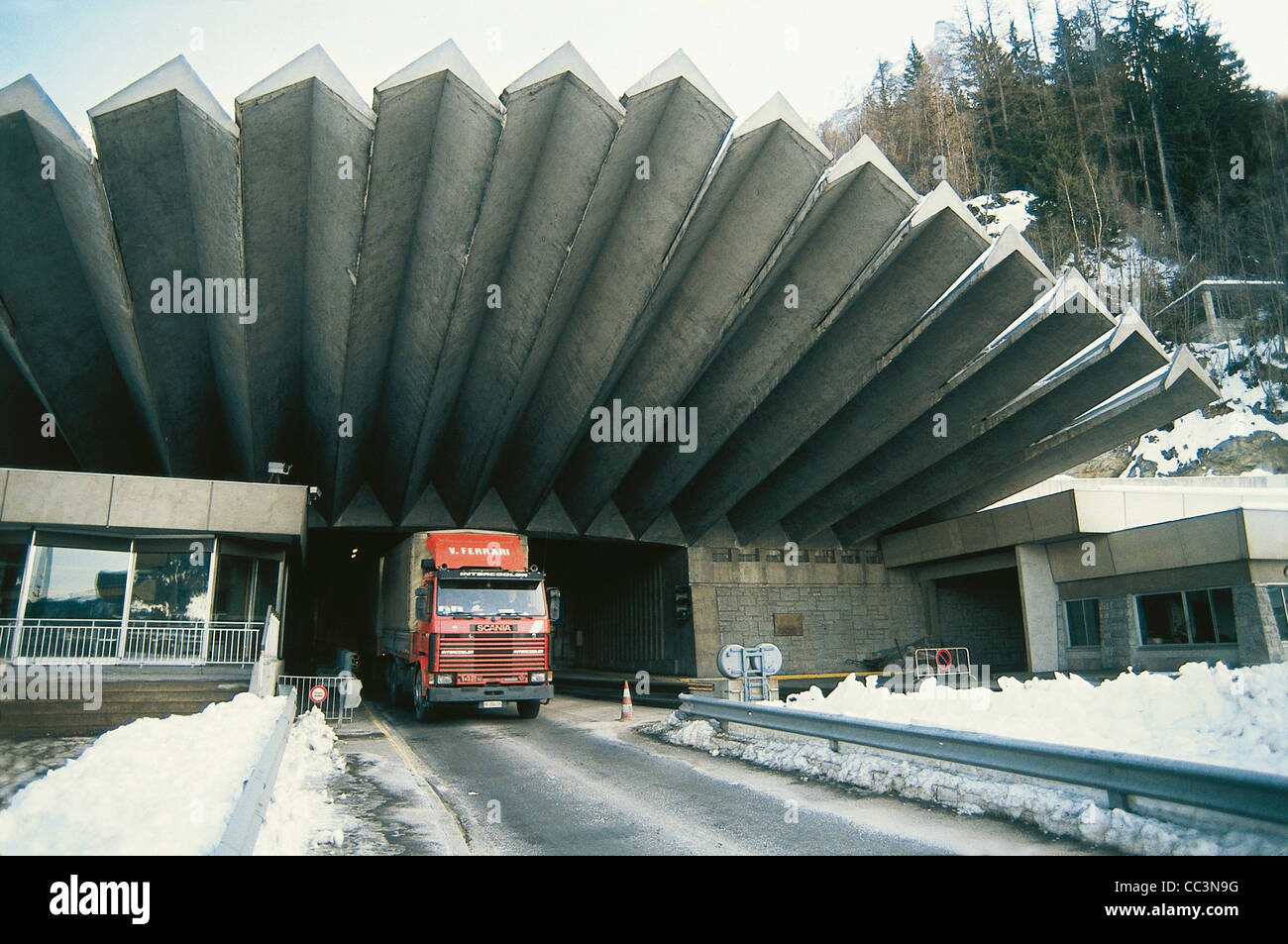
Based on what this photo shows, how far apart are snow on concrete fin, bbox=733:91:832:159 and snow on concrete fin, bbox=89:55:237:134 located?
9903mm

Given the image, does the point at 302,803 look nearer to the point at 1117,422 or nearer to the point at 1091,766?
the point at 1091,766

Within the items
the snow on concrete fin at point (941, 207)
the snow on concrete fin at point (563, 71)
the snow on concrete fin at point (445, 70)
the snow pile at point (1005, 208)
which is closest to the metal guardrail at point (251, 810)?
the snow on concrete fin at point (445, 70)

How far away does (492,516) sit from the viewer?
27.8 meters

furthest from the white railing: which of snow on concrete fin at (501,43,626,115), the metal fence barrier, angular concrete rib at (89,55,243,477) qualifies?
snow on concrete fin at (501,43,626,115)

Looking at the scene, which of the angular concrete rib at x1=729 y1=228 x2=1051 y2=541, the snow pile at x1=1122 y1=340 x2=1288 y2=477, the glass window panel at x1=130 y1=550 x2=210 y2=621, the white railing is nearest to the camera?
the white railing

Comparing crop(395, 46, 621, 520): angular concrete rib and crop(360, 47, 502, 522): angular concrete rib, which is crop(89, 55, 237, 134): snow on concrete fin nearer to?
crop(360, 47, 502, 522): angular concrete rib

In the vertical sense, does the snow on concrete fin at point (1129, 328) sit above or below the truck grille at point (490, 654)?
above

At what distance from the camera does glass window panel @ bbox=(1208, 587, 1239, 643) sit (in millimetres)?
19938

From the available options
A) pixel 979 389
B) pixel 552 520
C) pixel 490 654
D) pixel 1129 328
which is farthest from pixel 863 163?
pixel 552 520

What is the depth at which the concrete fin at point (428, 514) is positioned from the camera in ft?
88.4

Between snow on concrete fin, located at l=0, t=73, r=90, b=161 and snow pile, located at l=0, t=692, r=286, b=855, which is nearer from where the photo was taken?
snow pile, located at l=0, t=692, r=286, b=855

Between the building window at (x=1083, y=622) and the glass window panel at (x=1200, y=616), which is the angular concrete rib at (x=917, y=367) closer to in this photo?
the building window at (x=1083, y=622)

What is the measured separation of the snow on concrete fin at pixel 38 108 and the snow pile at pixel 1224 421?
4377 centimetres
